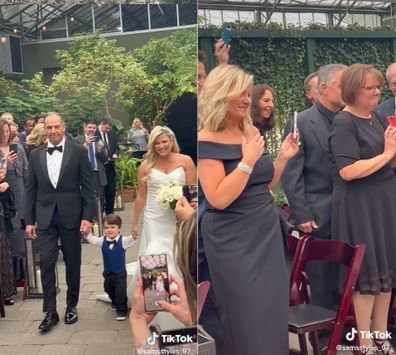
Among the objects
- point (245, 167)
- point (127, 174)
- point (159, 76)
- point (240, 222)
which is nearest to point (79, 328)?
point (127, 174)

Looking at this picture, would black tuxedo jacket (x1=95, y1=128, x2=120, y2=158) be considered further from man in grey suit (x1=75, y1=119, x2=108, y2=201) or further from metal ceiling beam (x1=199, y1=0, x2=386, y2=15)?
metal ceiling beam (x1=199, y1=0, x2=386, y2=15)

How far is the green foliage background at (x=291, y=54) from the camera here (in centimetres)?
253

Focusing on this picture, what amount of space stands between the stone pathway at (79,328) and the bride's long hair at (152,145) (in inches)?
15.6

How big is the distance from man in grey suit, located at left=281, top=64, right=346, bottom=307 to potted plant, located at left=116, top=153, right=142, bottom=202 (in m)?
0.70

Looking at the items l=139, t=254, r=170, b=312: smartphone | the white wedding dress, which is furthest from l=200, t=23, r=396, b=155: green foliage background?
l=139, t=254, r=170, b=312: smartphone

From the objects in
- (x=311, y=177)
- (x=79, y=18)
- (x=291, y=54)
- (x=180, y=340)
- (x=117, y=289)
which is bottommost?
(x=180, y=340)

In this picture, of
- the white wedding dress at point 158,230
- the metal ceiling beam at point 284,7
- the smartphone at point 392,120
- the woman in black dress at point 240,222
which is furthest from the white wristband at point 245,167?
the smartphone at point 392,120

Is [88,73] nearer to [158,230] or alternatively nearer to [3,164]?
[3,164]

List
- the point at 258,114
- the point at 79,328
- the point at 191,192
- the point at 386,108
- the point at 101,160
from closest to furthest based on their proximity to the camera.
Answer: the point at 191,192, the point at 101,160, the point at 79,328, the point at 258,114, the point at 386,108

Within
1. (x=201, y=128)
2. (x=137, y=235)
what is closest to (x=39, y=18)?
(x=201, y=128)

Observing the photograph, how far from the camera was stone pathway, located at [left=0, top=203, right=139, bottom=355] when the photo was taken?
2.45 meters

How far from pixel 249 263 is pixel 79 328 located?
2.32 ft

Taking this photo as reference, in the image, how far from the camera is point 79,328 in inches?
98.0

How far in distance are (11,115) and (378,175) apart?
1489 millimetres
